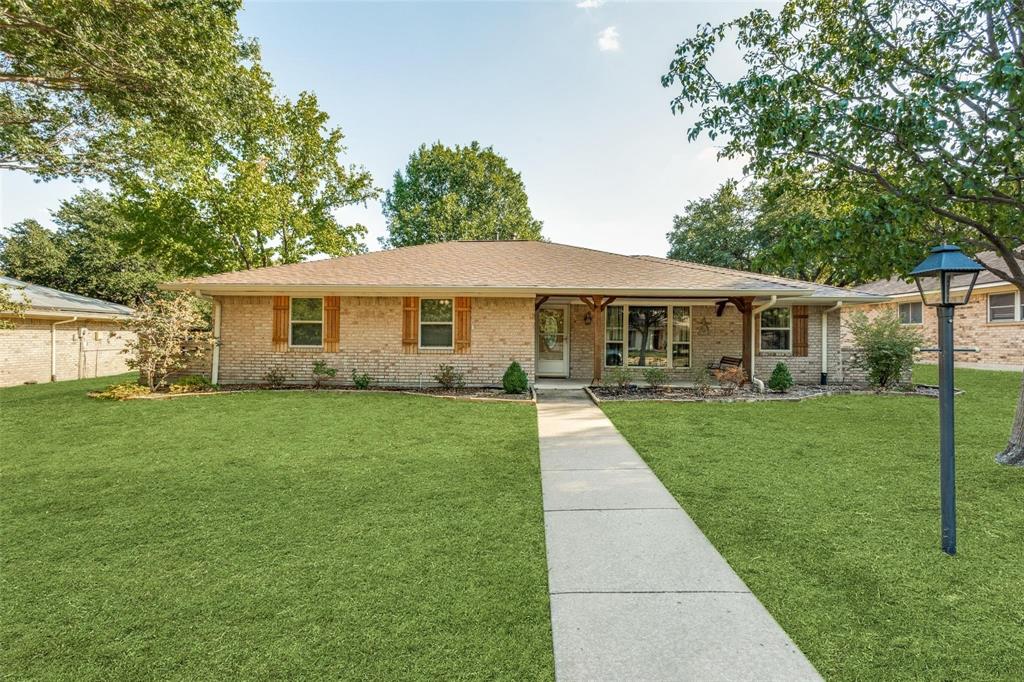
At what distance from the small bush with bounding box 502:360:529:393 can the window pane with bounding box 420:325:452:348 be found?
194cm

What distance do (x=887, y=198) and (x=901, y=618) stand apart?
3.23m

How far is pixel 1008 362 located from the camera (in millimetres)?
15492

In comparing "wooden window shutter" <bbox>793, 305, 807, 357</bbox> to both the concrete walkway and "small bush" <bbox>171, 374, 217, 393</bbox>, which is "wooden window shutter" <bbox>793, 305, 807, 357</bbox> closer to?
the concrete walkway

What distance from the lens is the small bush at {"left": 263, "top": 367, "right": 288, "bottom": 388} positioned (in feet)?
35.9

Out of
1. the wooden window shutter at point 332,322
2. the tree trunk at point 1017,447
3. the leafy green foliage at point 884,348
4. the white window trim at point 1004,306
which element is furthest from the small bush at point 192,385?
the white window trim at point 1004,306

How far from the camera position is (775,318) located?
12.5 m

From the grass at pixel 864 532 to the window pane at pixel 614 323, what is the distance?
228 inches

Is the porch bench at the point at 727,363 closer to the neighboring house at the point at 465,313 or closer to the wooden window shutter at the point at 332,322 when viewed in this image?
the neighboring house at the point at 465,313

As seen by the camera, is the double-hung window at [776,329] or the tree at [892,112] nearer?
the tree at [892,112]

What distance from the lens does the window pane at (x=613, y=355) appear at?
43.0 ft

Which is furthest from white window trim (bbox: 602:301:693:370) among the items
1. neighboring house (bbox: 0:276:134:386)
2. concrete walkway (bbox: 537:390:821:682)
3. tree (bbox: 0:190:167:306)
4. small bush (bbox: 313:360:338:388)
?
tree (bbox: 0:190:167:306)

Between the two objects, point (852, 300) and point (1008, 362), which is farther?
point (1008, 362)

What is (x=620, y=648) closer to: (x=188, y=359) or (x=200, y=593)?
(x=200, y=593)

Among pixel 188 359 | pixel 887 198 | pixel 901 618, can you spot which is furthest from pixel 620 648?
pixel 188 359
